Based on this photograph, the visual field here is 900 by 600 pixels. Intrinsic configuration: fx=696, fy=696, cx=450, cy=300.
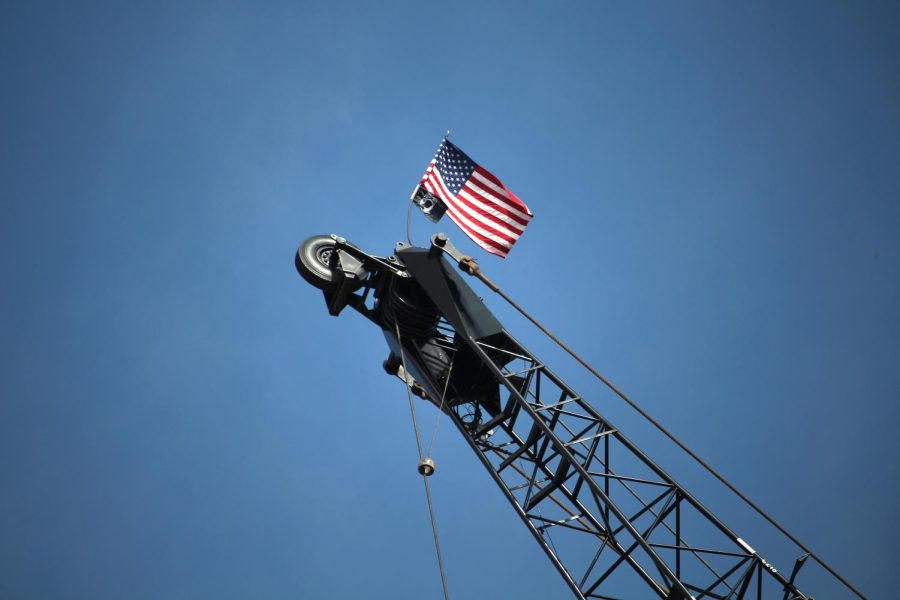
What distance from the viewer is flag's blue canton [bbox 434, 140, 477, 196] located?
1446 cm

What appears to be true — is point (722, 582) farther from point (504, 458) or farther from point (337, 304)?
point (337, 304)

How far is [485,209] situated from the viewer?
14.2 metres

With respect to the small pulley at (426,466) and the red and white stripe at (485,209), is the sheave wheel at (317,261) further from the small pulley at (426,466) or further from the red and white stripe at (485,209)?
the small pulley at (426,466)

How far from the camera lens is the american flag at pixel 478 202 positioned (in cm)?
1402

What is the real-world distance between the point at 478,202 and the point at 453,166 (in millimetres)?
1002

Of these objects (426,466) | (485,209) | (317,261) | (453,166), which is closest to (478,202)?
(485,209)

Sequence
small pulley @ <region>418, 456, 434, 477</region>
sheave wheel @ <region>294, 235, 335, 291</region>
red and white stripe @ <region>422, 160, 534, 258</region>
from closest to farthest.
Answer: small pulley @ <region>418, 456, 434, 477</region>
red and white stripe @ <region>422, 160, 534, 258</region>
sheave wheel @ <region>294, 235, 335, 291</region>

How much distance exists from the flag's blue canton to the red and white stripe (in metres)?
0.11

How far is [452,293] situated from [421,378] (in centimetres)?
212

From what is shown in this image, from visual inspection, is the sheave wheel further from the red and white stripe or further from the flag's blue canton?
the flag's blue canton

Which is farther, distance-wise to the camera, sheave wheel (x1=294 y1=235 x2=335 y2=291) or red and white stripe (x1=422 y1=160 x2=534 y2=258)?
sheave wheel (x1=294 y1=235 x2=335 y2=291)

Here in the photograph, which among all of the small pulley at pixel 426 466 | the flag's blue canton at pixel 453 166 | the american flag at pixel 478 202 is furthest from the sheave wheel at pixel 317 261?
the small pulley at pixel 426 466

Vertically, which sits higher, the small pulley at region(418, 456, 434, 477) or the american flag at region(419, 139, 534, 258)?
the american flag at region(419, 139, 534, 258)

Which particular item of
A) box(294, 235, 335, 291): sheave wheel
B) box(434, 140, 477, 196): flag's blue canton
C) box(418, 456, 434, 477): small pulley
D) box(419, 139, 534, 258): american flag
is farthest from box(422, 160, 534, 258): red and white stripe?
box(418, 456, 434, 477): small pulley
